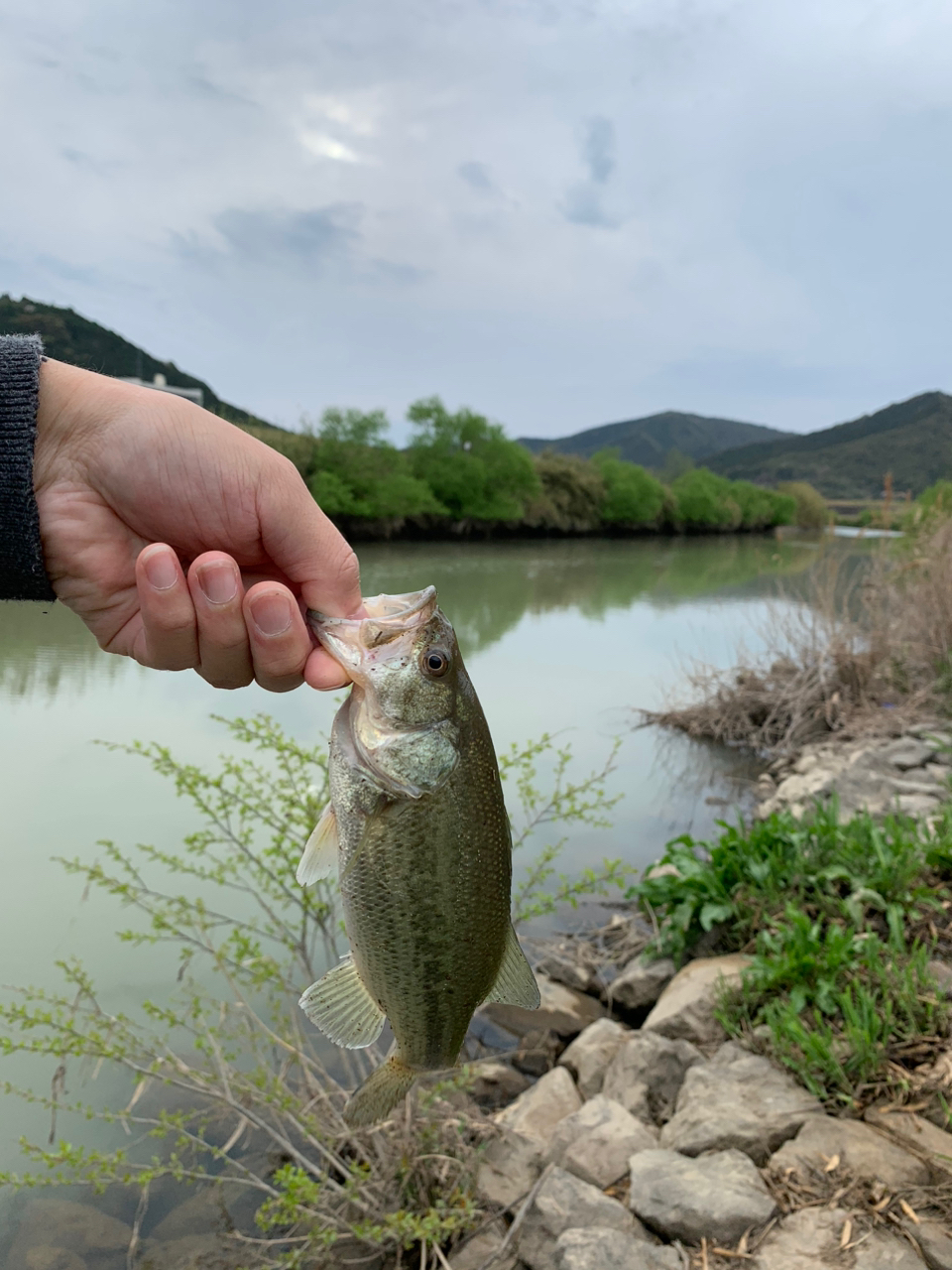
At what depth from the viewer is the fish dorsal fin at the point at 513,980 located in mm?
1929

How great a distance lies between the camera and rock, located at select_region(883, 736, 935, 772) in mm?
9133

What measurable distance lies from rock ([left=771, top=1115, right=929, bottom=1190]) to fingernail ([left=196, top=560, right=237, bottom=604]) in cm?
312

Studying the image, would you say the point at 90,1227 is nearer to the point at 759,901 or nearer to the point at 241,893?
the point at 241,893

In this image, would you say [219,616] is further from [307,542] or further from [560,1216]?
[560,1216]

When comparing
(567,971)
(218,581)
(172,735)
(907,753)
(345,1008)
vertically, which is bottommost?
(567,971)

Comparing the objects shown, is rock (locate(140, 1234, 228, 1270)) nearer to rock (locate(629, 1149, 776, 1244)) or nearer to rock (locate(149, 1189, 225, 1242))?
rock (locate(149, 1189, 225, 1242))

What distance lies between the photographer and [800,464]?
11469 cm

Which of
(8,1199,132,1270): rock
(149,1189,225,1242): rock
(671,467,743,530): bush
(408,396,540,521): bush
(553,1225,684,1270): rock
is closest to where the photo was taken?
(553,1225,684,1270): rock

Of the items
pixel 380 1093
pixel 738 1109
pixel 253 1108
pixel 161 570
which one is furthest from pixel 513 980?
pixel 253 1108

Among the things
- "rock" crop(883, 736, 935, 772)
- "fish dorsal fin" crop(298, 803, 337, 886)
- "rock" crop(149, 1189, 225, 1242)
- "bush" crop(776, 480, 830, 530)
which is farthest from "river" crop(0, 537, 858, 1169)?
"bush" crop(776, 480, 830, 530)

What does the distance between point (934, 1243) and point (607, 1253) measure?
1102 mm

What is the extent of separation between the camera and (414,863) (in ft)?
6.03

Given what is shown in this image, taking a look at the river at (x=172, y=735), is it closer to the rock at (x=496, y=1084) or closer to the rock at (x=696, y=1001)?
the rock at (x=496, y=1084)

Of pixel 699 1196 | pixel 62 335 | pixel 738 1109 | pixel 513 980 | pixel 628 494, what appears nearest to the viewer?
pixel 513 980
